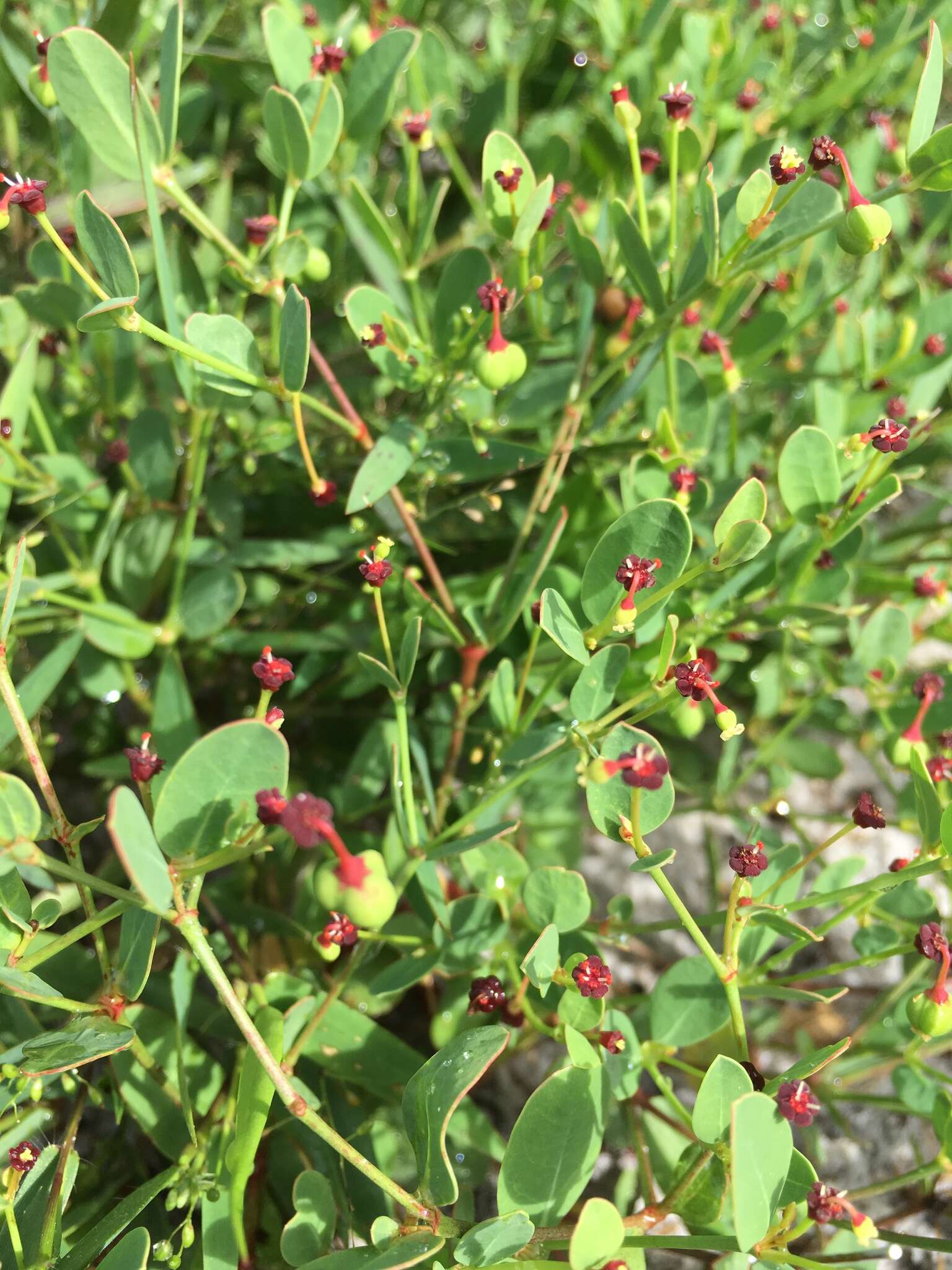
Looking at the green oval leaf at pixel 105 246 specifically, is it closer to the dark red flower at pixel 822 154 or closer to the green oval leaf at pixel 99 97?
the green oval leaf at pixel 99 97

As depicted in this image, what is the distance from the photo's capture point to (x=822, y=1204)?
28.0 inches

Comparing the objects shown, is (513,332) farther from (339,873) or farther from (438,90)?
(339,873)

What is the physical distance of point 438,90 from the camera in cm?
131

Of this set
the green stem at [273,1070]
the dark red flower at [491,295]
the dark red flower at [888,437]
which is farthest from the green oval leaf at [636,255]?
the green stem at [273,1070]

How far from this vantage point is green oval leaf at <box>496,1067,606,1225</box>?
731 millimetres

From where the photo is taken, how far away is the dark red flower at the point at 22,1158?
770 millimetres

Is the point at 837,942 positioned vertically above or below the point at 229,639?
below

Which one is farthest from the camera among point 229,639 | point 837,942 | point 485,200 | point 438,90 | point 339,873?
point 837,942

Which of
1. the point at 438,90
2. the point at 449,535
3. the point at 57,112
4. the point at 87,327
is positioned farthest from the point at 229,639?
the point at 438,90

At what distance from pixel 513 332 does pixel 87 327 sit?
1.56ft

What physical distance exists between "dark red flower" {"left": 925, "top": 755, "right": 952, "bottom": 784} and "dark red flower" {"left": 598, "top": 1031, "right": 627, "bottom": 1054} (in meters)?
0.35

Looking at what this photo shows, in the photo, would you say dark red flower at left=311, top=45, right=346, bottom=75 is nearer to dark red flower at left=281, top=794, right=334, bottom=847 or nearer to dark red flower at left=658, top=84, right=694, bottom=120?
dark red flower at left=658, top=84, right=694, bottom=120

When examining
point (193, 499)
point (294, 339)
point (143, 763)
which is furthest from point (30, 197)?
point (143, 763)

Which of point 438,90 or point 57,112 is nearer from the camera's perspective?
point 57,112
